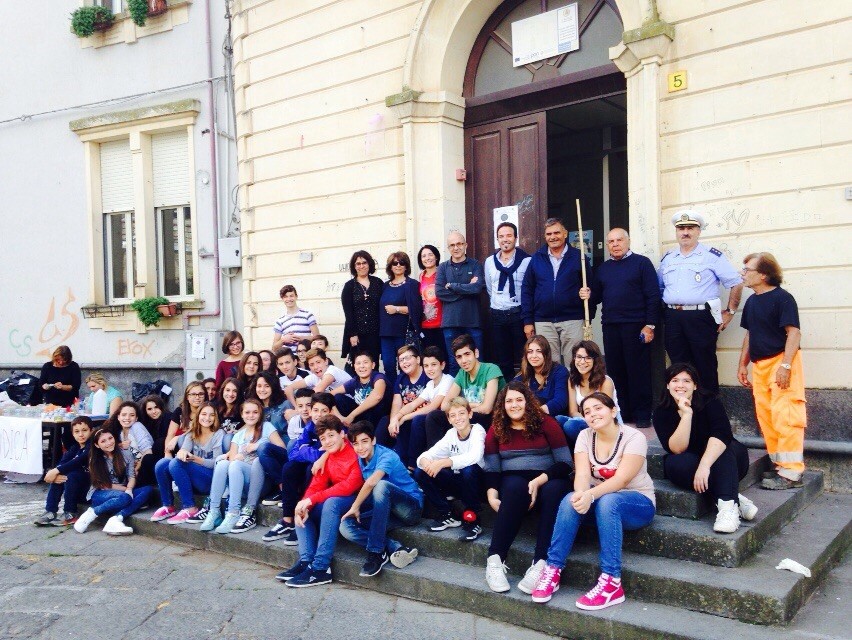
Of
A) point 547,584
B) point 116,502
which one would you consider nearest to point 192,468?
point 116,502

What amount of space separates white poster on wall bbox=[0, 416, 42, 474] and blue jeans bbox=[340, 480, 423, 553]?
478cm

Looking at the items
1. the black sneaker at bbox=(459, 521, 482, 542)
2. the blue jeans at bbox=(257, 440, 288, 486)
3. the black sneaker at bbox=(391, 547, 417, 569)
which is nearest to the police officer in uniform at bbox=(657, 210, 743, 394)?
the black sneaker at bbox=(459, 521, 482, 542)

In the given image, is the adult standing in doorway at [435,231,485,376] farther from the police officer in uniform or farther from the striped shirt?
the striped shirt

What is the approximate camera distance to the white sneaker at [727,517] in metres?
4.42

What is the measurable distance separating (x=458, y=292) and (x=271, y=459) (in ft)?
7.39

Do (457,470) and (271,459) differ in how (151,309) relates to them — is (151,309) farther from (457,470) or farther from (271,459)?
(457,470)

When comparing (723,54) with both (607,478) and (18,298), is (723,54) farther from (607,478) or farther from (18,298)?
(18,298)

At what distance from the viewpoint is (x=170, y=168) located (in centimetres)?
1120

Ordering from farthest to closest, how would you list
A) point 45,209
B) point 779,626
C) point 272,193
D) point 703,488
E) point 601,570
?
point 45,209 < point 272,193 < point 703,488 < point 601,570 < point 779,626

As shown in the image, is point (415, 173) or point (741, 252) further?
point (415, 173)

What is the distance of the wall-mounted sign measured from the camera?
750 cm

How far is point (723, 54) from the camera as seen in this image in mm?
6234

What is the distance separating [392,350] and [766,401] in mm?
3520

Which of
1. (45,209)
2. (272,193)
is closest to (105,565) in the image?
(272,193)
